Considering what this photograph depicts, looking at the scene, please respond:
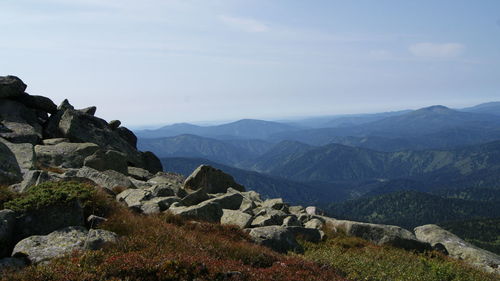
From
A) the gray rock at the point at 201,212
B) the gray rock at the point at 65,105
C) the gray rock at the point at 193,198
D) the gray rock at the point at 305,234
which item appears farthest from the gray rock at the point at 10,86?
the gray rock at the point at 305,234

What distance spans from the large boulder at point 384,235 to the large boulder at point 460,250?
9.25 feet

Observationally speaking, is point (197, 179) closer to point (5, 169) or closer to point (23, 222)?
point (5, 169)

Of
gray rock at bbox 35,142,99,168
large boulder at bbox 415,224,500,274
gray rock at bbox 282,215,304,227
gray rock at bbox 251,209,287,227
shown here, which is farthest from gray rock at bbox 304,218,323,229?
gray rock at bbox 35,142,99,168

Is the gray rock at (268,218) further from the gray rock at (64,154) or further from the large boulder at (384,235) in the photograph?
the gray rock at (64,154)

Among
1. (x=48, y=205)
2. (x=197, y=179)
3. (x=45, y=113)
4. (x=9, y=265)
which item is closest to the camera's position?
(x=9, y=265)

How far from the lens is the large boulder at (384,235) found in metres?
21.0

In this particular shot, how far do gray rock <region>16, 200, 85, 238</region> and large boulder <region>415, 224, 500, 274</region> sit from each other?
2076cm

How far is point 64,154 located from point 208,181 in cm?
1180

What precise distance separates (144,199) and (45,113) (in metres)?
27.2

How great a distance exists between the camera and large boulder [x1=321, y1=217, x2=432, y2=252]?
21000mm

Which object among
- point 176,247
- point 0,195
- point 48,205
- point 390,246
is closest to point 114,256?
point 176,247

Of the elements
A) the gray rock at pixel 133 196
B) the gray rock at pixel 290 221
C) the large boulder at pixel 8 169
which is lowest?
the gray rock at pixel 290 221

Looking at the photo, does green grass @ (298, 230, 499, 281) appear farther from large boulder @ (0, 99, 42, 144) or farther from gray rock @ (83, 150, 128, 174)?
large boulder @ (0, 99, 42, 144)

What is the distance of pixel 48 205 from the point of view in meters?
11.0
